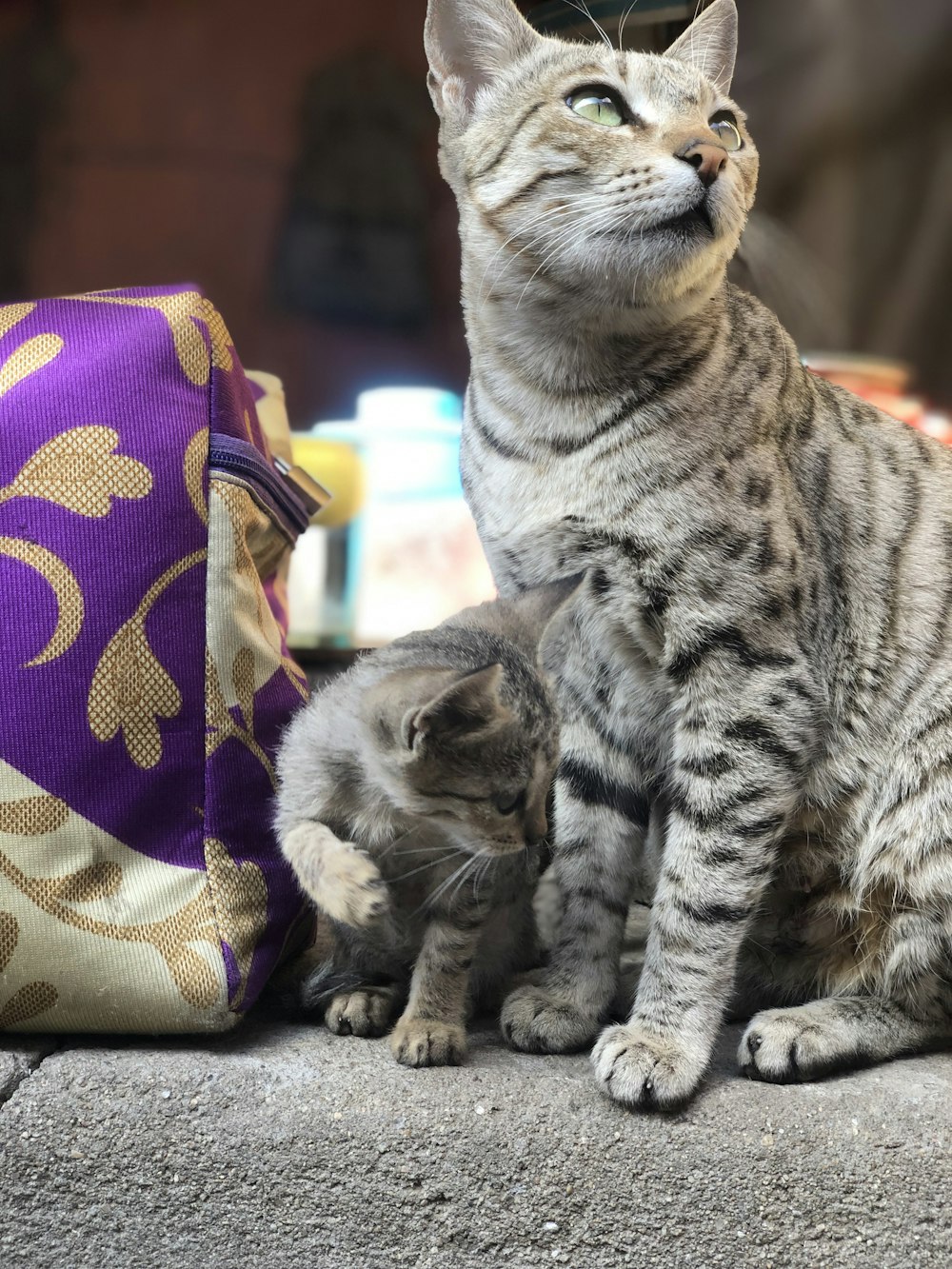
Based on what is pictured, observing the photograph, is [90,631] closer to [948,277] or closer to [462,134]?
[462,134]

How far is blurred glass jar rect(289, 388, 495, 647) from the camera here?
280cm

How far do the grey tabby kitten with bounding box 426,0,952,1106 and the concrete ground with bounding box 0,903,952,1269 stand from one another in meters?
0.09

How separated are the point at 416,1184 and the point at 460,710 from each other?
0.39 m

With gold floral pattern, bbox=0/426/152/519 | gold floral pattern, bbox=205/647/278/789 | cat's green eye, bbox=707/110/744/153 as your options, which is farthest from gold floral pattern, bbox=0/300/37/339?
cat's green eye, bbox=707/110/744/153

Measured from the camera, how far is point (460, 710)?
3.14 ft

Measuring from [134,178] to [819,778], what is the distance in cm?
222

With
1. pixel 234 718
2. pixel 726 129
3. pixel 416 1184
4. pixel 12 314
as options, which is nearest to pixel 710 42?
pixel 726 129

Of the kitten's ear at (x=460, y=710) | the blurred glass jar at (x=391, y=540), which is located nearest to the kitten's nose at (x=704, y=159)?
the kitten's ear at (x=460, y=710)

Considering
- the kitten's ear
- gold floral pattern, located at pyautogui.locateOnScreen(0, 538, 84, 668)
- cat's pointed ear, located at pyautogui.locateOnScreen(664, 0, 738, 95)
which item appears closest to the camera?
the kitten's ear

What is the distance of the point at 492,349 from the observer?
4.03 feet

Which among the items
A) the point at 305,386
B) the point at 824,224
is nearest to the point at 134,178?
the point at 305,386

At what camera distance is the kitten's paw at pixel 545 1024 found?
3.70 ft

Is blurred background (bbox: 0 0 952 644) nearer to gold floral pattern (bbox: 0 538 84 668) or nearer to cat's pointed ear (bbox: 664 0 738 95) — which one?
cat's pointed ear (bbox: 664 0 738 95)

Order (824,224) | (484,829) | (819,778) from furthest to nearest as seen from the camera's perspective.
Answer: (824,224)
(819,778)
(484,829)
